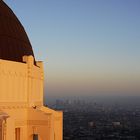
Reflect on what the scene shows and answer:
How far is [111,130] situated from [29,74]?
76517 millimetres

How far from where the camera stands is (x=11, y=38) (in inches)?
588

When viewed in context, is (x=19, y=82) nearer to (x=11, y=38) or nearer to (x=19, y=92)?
(x=19, y=92)

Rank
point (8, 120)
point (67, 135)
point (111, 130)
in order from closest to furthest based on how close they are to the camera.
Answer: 1. point (8, 120)
2. point (67, 135)
3. point (111, 130)

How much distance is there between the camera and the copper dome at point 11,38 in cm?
1439

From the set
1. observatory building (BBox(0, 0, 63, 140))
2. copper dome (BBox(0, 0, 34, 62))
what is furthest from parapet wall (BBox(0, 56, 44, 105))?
copper dome (BBox(0, 0, 34, 62))

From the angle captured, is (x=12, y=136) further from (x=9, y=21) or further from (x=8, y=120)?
(x=9, y=21)

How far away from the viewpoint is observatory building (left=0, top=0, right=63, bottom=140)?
13211mm

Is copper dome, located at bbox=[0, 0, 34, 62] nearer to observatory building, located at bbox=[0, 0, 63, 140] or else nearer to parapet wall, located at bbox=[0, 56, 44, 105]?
observatory building, located at bbox=[0, 0, 63, 140]

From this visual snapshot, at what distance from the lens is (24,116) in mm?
14289

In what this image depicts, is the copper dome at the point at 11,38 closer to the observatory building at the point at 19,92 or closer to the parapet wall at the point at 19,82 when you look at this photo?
the observatory building at the point at 19,92

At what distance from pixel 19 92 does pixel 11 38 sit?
2.33 metres

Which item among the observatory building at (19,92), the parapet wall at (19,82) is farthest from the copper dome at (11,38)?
the parapet wall at (19,82)

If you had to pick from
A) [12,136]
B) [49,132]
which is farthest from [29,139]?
[12,136]

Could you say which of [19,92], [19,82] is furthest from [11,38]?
[19,92]
